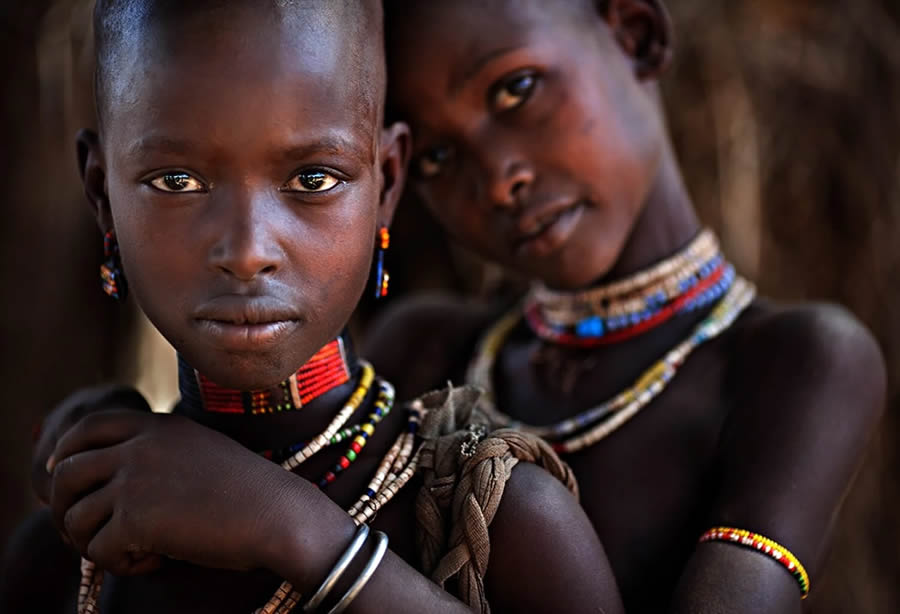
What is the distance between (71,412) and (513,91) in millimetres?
785

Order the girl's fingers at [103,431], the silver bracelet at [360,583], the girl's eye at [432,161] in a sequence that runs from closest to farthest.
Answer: the silver bracelet at [360,583]
the girl's fingers at [103,431]
the girl's eye at [432,161]

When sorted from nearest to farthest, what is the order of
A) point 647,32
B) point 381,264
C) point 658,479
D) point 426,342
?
1. point 381,264
2. point 658,479
3. point 647,32
4. point 426,342

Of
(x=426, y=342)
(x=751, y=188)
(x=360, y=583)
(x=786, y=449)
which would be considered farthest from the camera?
(x=751, y=188)

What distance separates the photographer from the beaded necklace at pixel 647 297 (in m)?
1.64

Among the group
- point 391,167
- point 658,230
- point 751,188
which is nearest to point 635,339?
point 658,230

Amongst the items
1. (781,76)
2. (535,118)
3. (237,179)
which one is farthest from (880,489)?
(237,179)

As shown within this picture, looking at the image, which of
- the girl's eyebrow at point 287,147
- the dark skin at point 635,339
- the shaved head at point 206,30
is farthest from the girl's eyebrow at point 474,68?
the girl's eyebrow at point 287,147

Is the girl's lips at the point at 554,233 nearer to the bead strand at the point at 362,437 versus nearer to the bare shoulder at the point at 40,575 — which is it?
the bead strand at the point at 362,437

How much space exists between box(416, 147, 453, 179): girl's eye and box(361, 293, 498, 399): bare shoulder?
1.41 ft

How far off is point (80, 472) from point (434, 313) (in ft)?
3.41

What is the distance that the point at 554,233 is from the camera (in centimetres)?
155

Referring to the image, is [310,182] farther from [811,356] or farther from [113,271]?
[811,356]

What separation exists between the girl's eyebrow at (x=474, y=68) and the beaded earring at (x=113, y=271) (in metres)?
0.57

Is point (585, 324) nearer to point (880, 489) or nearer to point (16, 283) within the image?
point (880, 489)
